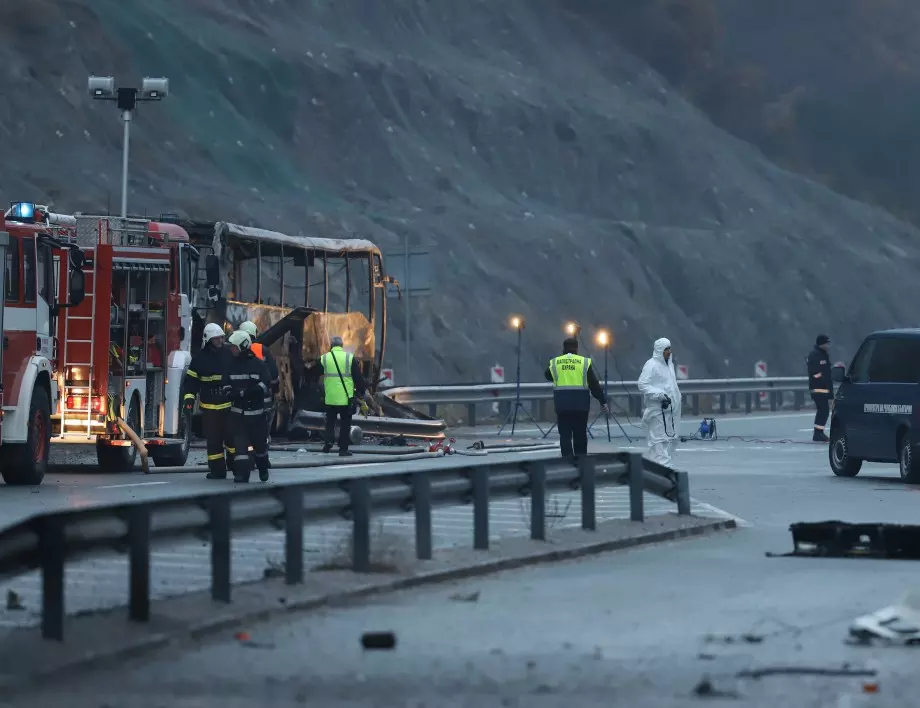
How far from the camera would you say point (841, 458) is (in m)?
25.8

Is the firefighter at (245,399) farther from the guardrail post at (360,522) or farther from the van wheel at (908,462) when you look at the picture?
the guardrail post at (360,522)

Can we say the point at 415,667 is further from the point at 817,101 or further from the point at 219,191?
the point at 817,101

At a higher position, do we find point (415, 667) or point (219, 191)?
point (219, 191)

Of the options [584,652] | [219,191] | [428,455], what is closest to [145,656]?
[584,652]

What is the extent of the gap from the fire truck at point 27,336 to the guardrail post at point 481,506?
8467 mm

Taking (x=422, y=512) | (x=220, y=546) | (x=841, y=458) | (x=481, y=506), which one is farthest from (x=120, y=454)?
(x=220, y=546)

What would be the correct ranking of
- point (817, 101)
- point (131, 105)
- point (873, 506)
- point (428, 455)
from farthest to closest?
point (817, 101), point (131, 105), point (428, 455), point (873, 506)

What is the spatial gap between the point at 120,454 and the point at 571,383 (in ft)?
18.9

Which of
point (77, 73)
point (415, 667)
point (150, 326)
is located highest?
point (77, 73)

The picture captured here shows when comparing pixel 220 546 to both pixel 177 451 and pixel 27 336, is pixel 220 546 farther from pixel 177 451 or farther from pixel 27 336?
pixel 177 451

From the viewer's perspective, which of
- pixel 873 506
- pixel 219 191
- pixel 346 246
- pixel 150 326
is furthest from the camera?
pixel 219 191

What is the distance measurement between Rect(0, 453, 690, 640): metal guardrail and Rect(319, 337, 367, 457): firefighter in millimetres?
11159

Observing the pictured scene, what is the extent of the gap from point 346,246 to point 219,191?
78.9 feet

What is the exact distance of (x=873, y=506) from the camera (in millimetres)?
20281
